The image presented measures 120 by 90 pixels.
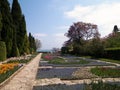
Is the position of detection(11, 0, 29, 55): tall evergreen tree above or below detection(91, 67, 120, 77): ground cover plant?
above

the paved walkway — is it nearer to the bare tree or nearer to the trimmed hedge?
the trimmed hedge

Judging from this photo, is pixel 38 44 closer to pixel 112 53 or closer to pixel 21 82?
pixel 112 53

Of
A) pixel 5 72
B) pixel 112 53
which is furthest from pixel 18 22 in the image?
pixel 5 72

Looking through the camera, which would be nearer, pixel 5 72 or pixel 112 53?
pixel 5 72

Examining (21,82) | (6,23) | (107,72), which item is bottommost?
(21,82)

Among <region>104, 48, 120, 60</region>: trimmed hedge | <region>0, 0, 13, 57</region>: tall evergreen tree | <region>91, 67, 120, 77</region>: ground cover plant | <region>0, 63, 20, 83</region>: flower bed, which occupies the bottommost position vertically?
<region>91, 67, 120, 77</region>: ground cover plant

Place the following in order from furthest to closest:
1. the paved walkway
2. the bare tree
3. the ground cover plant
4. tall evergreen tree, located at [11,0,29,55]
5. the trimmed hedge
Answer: the bare tree
tall evergreen tree, located at [11,0,29,55]
the trimmed hedge
the ground cover plant
the paved walkway

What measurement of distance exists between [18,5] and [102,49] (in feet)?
55.1

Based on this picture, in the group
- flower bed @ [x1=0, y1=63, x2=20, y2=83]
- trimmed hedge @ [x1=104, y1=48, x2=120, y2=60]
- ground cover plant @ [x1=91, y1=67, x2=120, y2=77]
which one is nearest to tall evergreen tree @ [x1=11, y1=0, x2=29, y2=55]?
trimmed hedge @ [x1=104, y1=48, x2=120, y2=60]

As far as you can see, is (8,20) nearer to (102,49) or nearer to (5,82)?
(102,49)

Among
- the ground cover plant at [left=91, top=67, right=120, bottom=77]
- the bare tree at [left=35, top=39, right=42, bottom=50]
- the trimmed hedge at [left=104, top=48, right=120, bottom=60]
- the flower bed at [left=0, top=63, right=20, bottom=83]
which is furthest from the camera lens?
the bare tree at [left=35, top=39, right=42, bottom=50]

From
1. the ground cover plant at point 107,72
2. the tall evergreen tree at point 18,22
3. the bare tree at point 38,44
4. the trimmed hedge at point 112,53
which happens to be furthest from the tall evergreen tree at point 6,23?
the bare tree at point 38,44

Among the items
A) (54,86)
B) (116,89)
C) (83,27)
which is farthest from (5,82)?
(83,27)

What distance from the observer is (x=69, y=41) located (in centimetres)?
6869
